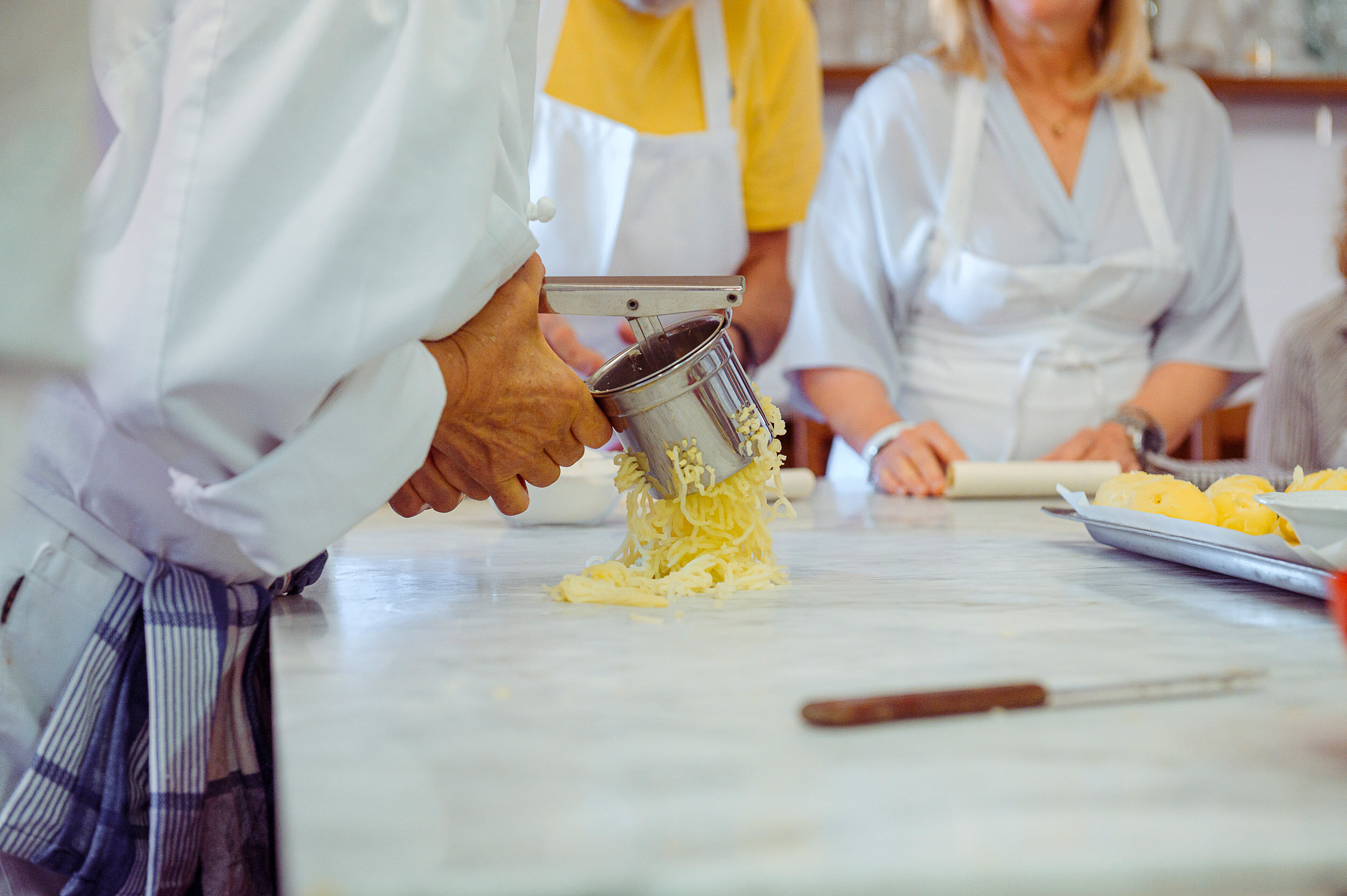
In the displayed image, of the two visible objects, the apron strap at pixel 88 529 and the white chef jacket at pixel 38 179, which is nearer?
the white chef jacket at pixel 38 179

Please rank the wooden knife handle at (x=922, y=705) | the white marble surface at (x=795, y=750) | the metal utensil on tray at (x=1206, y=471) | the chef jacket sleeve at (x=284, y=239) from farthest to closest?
the metal utensil on tray at (x=1206, y=471), the chef jacket sleeve at (x=284, y=239), the wooden knife handle at (x=922, y=705), the white marble surface at (x=795, y=750)

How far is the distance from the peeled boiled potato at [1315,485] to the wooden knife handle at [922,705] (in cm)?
42

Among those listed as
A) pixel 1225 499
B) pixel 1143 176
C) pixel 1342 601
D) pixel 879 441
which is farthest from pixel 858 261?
pixel 1342 601

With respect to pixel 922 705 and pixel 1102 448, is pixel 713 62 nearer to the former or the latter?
pixel 1102 448

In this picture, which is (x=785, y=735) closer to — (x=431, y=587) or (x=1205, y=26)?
(x=431, y=587)

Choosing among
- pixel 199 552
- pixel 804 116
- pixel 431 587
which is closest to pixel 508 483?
pixel 431 587

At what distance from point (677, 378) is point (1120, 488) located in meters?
0.48

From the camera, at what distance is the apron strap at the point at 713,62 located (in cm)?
191

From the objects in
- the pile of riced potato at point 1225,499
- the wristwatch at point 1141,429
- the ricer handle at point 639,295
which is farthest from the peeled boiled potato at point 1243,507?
the wristwatch at point 1141,429

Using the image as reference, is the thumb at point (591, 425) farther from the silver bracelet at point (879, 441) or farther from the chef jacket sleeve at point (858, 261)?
the chef jacket sleeve at point (858, 261)

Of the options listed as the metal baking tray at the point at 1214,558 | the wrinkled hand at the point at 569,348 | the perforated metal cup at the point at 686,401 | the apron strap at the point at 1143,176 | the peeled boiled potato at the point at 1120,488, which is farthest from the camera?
the apron strap at the point at 1143,176

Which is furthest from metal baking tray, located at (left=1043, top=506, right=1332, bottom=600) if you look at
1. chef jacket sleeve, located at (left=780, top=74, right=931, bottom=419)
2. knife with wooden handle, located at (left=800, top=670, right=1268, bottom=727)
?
chef jacket sleeve, located at (left=780, top=74, right=931, bottom=419)

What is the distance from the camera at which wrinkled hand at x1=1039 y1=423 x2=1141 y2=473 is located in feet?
5.92

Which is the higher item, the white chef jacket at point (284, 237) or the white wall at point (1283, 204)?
the white chef jacket at point (284, 237)
